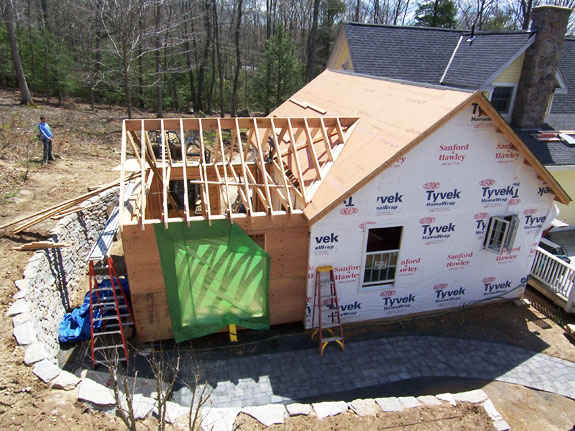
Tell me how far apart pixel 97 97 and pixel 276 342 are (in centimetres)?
2879

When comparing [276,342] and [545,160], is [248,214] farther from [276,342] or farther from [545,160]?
[545,160]

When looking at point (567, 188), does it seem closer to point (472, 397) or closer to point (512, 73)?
point (512, 73)

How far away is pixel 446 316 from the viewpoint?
10094 millimetres

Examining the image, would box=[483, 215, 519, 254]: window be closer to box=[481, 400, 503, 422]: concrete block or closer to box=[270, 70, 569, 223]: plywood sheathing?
box=[270, 70, 569, 223]: plywood sheathing

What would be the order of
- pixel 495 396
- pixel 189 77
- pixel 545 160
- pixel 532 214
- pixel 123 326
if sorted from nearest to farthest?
pixel 495 396 < pixel 123 326 < pixel 532 214 < pixel 545 160 < pixel 189 77

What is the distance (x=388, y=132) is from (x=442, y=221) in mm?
2511

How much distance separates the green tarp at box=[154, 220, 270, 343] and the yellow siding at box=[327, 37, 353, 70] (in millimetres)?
13625

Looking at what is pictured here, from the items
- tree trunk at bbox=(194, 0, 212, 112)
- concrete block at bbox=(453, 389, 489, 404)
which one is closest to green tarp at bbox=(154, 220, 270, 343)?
concrete block at bbox=(453, 389, 489, 404)

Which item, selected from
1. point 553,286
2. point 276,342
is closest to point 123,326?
point 276,342

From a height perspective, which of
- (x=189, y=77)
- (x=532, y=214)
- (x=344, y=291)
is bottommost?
(x=344, y=291)

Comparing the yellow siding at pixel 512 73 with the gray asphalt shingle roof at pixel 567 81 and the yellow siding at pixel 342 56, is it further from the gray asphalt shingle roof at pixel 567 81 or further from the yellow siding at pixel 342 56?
the yellow siding at pixel 342 56

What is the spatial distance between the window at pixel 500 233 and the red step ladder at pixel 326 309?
13.7ft

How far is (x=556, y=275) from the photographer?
35.0 ft

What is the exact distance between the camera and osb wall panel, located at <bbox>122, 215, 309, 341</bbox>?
26.0 ft
